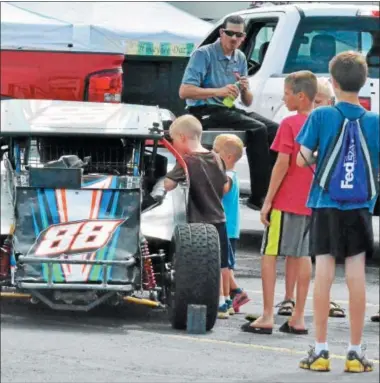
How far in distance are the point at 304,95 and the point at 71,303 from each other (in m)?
1.48

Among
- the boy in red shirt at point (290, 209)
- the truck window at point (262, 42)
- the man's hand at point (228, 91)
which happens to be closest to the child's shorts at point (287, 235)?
the boy in red shirt at point (290, 209)

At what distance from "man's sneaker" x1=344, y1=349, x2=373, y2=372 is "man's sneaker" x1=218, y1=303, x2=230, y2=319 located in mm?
2027

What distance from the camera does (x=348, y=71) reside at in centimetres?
472

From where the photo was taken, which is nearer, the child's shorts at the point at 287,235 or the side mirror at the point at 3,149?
the child's shorts at the point at 287,235

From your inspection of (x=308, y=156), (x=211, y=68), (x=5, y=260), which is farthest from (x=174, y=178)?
(x=211, y=68)

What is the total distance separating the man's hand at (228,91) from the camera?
28.9 feet

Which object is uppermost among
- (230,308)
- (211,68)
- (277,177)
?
(211,68)

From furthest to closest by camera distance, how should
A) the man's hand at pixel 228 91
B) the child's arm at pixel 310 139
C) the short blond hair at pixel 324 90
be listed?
1. the man's hand at pixel 228 91
2. the short blond hair at pixel 324 90
3. the child's arm at pixel 310 139

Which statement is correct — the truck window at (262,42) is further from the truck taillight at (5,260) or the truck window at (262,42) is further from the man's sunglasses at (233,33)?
the truck taillight at (5,260)

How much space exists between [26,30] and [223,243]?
409 cm

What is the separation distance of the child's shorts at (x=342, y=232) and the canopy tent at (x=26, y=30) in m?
1.32

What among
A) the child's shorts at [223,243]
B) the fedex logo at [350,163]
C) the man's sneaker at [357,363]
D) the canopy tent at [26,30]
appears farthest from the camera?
the child's shorts at [223,243]

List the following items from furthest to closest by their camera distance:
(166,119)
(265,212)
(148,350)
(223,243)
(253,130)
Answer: (253,130)
(166,119)
(223,243)
(265,212)
(148,350)

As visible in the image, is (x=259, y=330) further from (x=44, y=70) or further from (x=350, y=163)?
(x=44, y=70)
